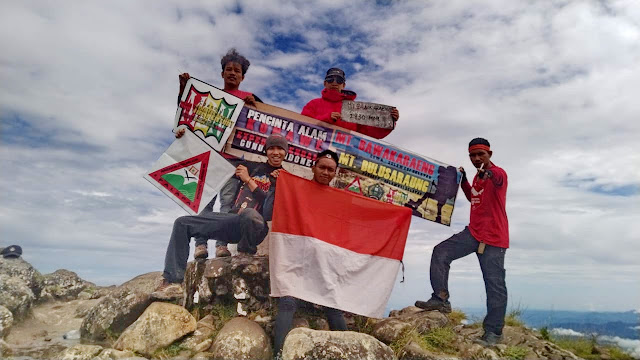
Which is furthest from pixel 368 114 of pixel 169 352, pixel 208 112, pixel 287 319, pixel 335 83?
pixel 169 352

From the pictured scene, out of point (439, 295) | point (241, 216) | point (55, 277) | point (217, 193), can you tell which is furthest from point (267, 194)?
point (55, 277)

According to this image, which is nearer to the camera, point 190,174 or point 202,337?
point 202,337

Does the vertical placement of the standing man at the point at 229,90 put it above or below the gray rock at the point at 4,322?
above

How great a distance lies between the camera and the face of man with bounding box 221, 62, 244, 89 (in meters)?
9.73

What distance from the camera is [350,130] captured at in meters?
9.70

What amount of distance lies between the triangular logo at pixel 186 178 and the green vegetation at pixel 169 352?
2.75 metres

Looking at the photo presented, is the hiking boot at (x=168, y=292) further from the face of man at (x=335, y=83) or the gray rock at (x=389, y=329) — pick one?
the face of man at (x=335, y=83)

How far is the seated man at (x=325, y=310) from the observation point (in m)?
6.84

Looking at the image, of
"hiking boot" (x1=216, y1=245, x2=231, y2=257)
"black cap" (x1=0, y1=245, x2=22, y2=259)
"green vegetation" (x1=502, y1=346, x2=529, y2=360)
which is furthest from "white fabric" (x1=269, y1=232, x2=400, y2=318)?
"black cap" (x1=0, y1=245, x2=22, y2=259)

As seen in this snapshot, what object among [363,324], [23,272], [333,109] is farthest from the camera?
[23,272]

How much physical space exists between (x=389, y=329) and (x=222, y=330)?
120 inches

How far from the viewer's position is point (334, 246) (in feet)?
26.0

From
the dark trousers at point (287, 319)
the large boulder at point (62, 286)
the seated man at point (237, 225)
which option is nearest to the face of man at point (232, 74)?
the seated man at point (237, 225)

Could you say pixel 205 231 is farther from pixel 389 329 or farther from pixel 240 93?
pixel 389 329
